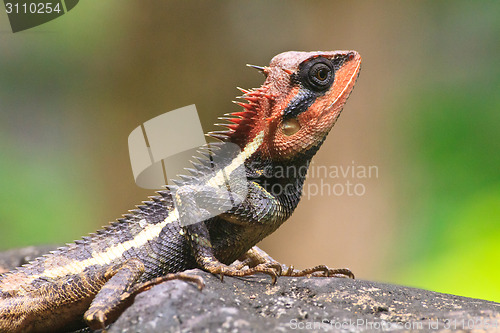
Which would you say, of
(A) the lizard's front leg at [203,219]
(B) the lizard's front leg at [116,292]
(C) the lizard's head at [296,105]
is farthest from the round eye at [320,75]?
(B) the lizard's front leg at [116,292]

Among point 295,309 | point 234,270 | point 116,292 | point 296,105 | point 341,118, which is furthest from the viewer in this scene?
point 341,118

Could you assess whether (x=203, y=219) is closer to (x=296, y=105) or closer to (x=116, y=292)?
(x=116, y=292)

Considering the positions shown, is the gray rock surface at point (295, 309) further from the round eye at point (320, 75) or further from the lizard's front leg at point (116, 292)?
the round eye at point (320, 75)

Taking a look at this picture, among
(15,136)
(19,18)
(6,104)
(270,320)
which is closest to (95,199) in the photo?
(15,136)

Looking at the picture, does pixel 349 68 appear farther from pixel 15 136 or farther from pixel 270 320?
pixel 15 136

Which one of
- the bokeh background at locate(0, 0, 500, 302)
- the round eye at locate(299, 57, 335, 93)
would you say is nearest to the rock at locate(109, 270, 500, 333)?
the round eye at locate(299, 57, 335, 93)

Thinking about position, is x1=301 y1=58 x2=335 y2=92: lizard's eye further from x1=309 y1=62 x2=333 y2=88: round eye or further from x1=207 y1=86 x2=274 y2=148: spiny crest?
x1=207 y1=86 x2=274 y2=148: spiny crest

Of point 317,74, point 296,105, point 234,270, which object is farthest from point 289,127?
point 234,270
